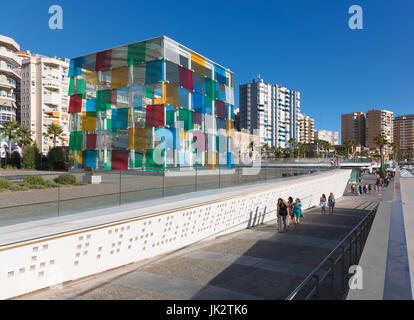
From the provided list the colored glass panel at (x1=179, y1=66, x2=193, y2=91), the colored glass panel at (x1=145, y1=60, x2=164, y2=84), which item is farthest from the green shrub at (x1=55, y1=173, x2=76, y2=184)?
the colored glass panel at (x1=179, y1=66, x2=193, y2=91)

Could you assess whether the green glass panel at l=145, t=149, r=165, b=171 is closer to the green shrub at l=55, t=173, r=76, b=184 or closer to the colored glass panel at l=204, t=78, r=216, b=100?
the colored glass panel at l=204, t=78, r=216, b=100

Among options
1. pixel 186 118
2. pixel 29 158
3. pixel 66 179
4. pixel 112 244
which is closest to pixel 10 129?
pixel 29 158

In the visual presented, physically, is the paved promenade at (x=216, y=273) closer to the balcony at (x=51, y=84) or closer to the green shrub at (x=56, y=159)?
the green shrub at (x=56, y=159)

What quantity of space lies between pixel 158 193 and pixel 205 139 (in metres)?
36.0

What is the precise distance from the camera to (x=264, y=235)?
1471cm

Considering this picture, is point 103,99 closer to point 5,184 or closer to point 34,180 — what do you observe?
point 34,180

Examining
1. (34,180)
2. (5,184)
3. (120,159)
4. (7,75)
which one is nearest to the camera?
(5,184)

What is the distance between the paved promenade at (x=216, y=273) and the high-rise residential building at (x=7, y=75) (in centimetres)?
6921

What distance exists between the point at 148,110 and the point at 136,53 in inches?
349

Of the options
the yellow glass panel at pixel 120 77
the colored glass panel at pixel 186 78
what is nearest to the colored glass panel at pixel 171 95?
the colored glass panel at pixel 186 78

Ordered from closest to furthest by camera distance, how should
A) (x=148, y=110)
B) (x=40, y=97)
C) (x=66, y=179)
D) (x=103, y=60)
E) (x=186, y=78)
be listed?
(x=66, y=179) → (x=148, y=110) → (x=186, y=78) → (x=103, y=60) → (x=40, y=97)

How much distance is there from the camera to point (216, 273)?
8930 mm

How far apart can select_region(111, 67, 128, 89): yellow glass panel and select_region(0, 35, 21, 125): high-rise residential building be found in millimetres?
33584
